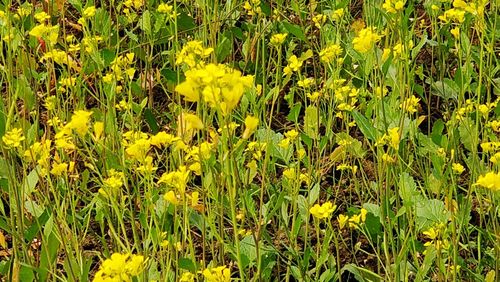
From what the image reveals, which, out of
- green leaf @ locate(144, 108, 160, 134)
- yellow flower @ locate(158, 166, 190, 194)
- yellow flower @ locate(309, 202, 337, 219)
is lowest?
green leaf @ locate(144, 108, 160, 134)

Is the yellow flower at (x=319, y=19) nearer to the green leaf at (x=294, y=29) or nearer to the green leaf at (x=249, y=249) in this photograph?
the green leaf at (x=294, y=29)

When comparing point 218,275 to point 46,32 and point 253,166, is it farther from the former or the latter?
point 46,32

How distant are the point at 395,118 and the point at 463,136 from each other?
0.65 ft

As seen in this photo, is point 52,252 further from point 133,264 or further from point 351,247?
point 351,247

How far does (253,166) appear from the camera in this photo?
163 cm

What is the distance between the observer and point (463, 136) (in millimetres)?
1787

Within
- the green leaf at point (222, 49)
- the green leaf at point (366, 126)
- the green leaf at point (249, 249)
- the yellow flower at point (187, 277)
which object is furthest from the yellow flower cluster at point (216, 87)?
the green leaf at point (222, 49)

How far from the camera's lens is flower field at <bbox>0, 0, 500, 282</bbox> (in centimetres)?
141

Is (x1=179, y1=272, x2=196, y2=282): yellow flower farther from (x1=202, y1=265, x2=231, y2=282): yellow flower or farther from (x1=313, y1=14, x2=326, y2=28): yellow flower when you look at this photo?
(x1=313, y1=14, x2=326, y2=28): yellow flower

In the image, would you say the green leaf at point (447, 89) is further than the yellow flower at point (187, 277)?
Yes

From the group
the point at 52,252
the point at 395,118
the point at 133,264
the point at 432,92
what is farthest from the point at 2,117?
the point at 432,92

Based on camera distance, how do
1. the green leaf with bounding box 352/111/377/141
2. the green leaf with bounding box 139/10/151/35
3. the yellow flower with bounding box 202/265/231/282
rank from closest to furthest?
the yellow flower with bounding box 202/265/231/282
the green leaf with bounding box 352/111/377/141
the green leaf with bounding box 139/10/151/35

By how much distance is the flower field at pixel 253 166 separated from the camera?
4.64ft

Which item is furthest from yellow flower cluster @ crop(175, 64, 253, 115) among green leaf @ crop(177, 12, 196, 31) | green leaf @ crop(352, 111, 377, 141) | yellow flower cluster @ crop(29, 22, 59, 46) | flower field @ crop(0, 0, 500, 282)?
green leaf @ crop(177, 12, 196, 31)
